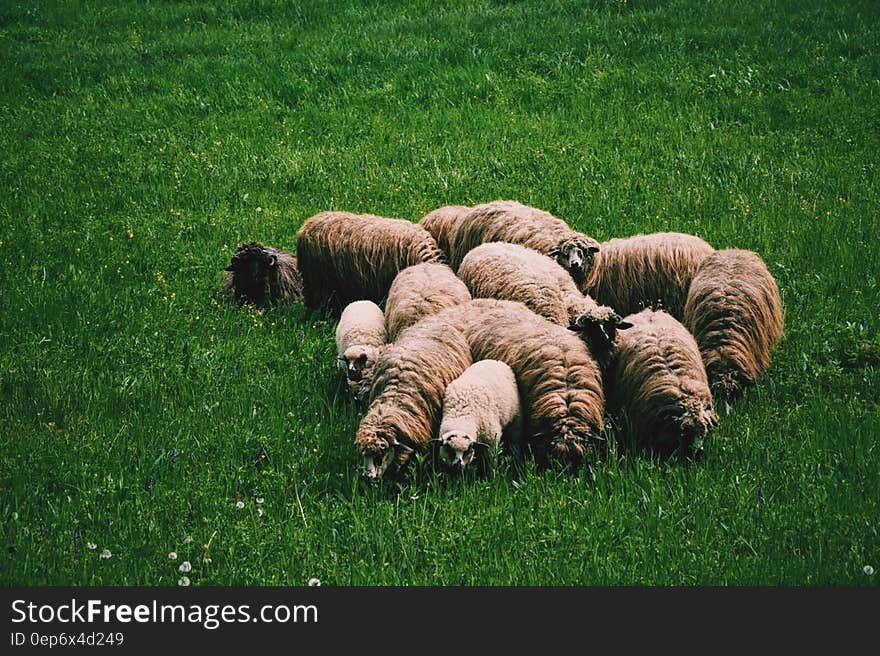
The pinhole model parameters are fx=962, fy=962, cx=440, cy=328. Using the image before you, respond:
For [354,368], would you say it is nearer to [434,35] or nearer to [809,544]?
[809,544]

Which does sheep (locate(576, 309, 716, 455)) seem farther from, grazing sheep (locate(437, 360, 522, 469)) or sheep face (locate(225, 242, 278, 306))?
sheep face (locate(225, 242, 278, 306))

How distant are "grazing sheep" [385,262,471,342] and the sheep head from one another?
55.2 inches

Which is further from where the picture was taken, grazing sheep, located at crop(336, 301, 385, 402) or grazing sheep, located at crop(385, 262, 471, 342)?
grazing sheep, located at crop(385, 262, 471, 342)

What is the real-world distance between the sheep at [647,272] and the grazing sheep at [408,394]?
2.00 meters

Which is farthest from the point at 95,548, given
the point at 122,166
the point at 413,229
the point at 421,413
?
the point at 122,166

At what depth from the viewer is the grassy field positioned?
5.35 metres

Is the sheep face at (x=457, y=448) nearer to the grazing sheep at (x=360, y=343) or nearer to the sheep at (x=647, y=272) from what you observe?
the grazing sheep at (x=360, y=343)

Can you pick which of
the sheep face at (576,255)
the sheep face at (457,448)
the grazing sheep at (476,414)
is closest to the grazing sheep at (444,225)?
the sheep face at (576,255)

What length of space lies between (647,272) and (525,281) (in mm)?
1302

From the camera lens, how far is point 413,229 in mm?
9062

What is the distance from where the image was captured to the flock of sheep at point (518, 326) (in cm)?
607

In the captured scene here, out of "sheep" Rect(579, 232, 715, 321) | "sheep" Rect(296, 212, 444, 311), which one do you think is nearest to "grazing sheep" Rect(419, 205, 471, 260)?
"sheep" Rect(296, 212, 444, 311)

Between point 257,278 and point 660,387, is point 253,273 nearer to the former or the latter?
point 257,278

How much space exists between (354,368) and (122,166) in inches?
289
